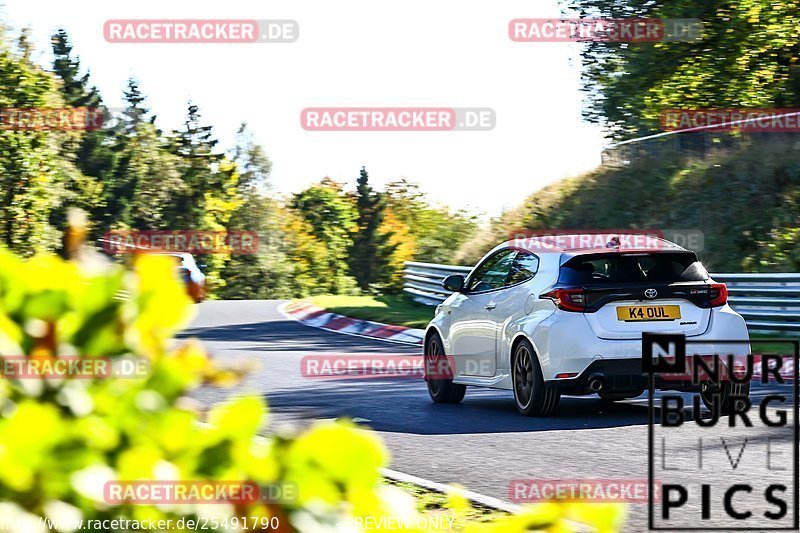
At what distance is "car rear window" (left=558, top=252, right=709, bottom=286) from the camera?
10.3 m

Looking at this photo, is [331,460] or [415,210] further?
[415,210]

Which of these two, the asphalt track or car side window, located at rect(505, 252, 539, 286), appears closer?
the asphalt track

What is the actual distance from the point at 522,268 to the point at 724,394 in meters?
2.10

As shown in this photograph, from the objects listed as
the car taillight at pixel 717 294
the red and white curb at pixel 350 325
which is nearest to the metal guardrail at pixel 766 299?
the red and white curb at pixel 350 325

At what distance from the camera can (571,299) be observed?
1026 centimetres

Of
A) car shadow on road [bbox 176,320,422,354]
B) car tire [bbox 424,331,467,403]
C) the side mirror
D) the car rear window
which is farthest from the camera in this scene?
car shadow on road [bbox 176,320,422,354]

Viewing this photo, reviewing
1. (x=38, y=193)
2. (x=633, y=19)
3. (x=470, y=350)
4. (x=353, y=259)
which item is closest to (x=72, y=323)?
(x=470, y=350)

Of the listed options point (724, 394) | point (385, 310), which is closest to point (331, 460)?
point (724, 394)

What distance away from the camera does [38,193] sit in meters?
43.0

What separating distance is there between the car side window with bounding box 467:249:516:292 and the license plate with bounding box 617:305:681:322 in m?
1.44

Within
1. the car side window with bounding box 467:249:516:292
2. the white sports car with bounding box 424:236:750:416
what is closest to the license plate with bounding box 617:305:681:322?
the white sports car with bounding box 424:236:750:416

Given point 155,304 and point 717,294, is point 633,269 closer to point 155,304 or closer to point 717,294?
point 717,294

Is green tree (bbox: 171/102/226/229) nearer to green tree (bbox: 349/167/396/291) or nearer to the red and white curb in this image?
green tree (bbox: 349/167/396/291)

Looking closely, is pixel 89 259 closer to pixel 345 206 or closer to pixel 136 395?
pixel 136 395
